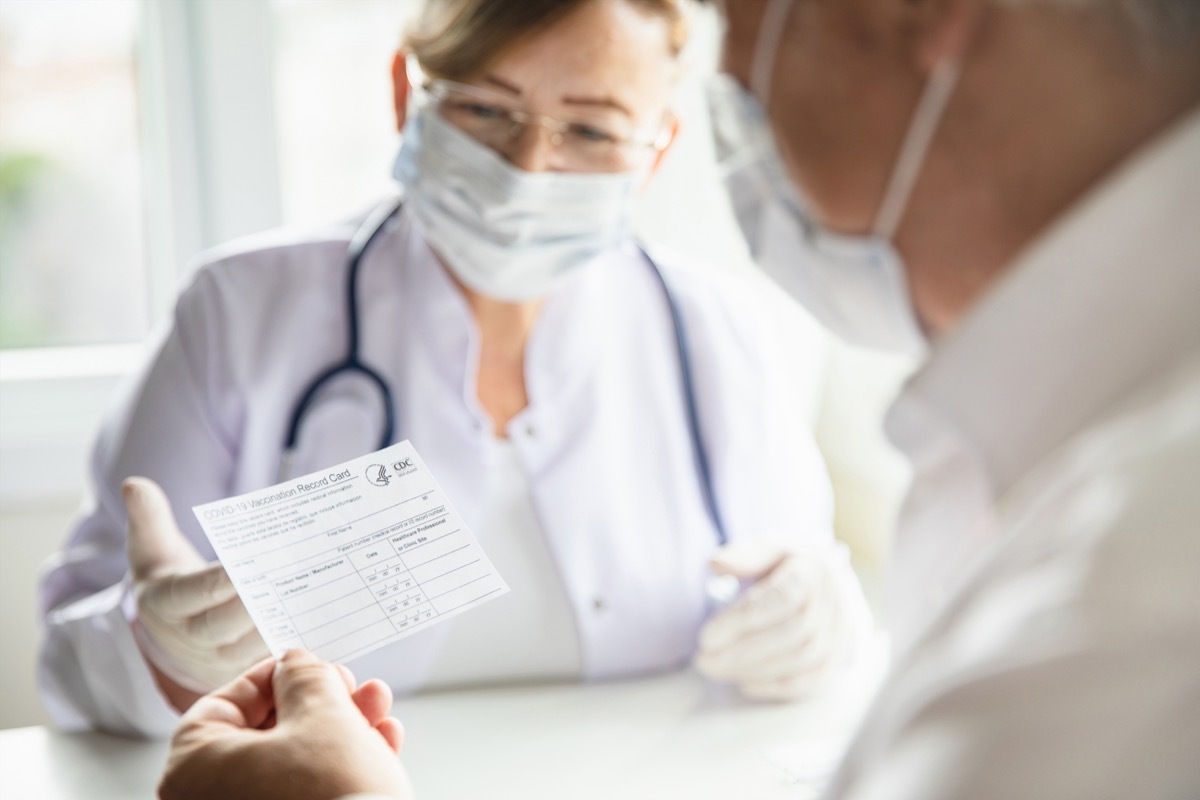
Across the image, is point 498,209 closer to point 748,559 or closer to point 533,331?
point 533,331

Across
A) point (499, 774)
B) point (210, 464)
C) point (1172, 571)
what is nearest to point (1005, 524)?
point (1172, 571)

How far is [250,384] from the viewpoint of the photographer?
45.1 inches

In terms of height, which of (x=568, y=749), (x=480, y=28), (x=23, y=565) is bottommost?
(x=23, y=565)

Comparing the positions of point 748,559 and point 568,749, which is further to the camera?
point 748,559

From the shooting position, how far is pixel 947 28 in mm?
530

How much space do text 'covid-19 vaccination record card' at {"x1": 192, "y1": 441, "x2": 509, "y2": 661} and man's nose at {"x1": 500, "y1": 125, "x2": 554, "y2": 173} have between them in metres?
0.48

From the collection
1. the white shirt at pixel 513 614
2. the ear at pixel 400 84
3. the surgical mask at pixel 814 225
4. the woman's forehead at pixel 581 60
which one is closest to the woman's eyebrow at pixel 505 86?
the woman's forehead at pixel 581 60

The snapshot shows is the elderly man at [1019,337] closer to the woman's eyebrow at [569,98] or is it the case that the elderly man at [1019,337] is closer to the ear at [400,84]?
the woman's eyebrow at [569,98]

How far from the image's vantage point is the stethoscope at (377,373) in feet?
3.62

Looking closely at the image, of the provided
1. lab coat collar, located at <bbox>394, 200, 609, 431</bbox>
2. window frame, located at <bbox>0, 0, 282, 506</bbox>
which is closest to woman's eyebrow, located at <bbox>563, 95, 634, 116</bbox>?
lab coat collar, located at <bbox>394, 200, 609, 431</bbox>

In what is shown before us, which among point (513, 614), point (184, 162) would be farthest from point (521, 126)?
point (184, 162)

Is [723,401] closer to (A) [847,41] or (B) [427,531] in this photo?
(B) [427,531]

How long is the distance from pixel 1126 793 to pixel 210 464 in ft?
2.86

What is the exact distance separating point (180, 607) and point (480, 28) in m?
0.61
